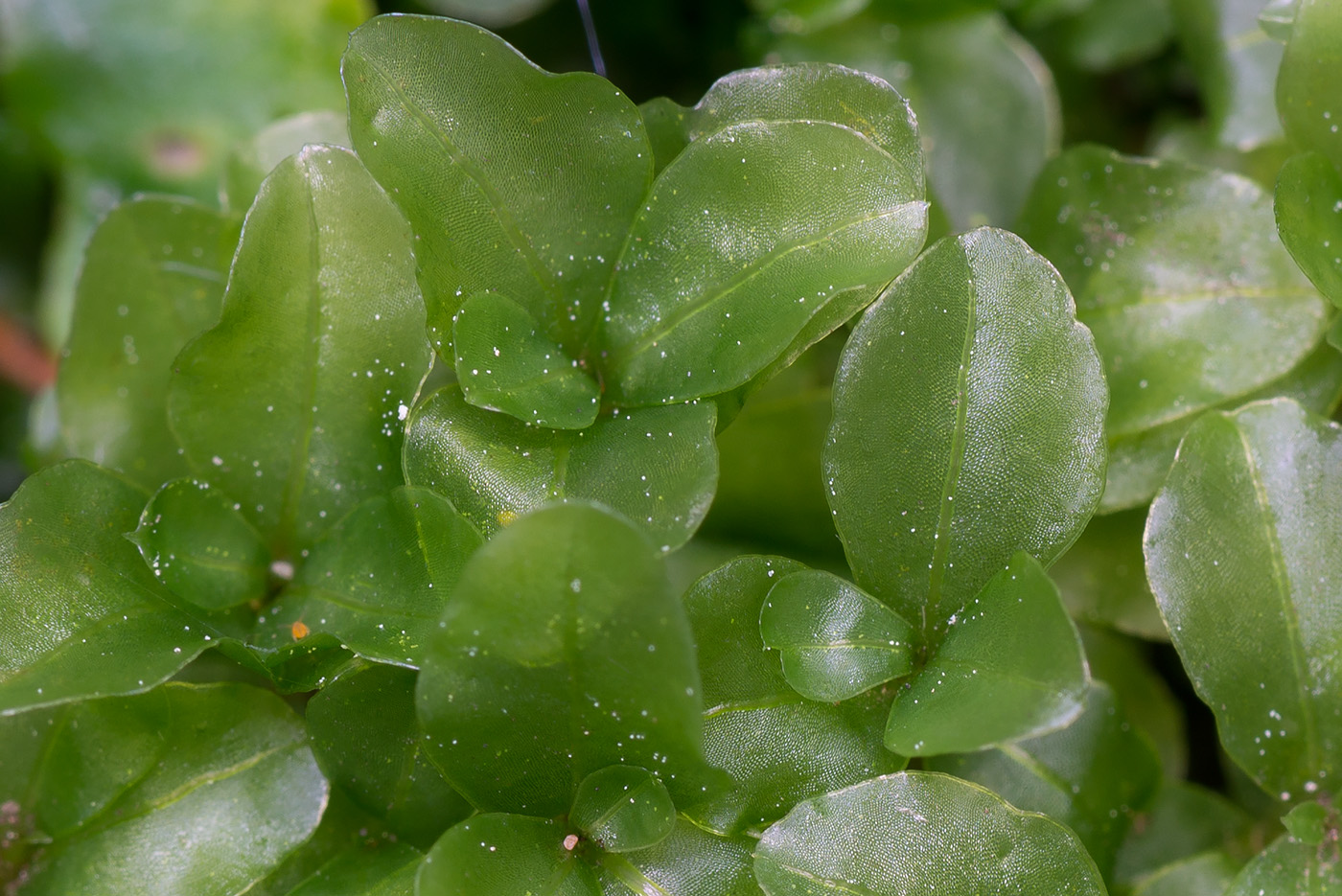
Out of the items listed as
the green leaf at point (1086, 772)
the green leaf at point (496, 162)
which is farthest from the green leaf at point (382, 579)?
the green leaf at point (1086, 772)

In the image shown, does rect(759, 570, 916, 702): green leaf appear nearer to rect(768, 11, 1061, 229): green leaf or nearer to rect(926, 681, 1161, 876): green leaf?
rect(926, 681, 1161, 876): green leaf

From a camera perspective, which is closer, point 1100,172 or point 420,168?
point 420,168

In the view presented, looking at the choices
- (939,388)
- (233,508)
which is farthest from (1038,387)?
(233,508)

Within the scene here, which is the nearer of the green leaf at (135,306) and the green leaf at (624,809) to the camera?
the green leaf at (624,809)

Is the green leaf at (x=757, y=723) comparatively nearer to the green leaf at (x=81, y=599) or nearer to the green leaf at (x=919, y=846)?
the green leaf at (x=919, y=846)

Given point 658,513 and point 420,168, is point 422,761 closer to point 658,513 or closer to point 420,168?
point 658,513

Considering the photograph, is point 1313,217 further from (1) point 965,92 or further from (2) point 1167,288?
(1) point 965,92
